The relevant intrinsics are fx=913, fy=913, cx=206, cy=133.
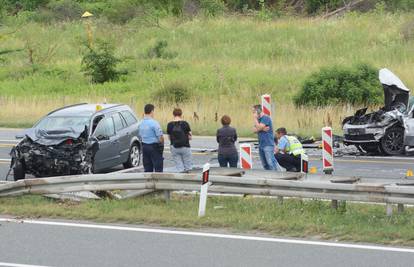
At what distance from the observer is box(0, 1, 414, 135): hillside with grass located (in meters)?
36.0

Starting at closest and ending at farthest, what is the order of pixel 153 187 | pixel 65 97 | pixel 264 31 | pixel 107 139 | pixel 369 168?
pixel 153 187 → pixel 107 139 → pixel 369 168 → pixel 65 97 → pixel 264 31

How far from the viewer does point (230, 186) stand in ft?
44.3

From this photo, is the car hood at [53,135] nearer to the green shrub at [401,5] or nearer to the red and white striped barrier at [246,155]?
the red and white striped barrier at [246,155]

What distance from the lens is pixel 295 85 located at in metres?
40.4

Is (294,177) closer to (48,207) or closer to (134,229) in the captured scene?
(134,229)

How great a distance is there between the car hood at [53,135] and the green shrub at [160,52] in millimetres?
29748

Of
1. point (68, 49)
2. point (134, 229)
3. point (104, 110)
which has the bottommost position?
point (134, 229)

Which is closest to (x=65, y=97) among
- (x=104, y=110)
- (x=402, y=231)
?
(x=104, y=110)

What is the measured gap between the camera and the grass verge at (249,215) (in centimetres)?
1218

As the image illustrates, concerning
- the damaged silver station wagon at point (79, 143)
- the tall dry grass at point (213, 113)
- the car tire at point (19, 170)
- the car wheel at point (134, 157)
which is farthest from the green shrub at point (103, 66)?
the car tire at point (19, 170)

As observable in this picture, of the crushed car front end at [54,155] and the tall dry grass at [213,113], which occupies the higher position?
the tall dry grass at [213,113]

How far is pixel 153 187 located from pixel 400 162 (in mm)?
10557

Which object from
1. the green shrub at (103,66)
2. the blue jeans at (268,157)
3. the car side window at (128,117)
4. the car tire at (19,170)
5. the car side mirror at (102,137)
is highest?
the green shrub at (103,66)

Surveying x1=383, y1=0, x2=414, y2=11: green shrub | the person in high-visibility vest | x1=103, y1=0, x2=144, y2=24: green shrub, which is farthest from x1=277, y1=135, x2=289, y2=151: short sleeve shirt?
x1=103, y1=0, x2=144, y2=24: green shrub
